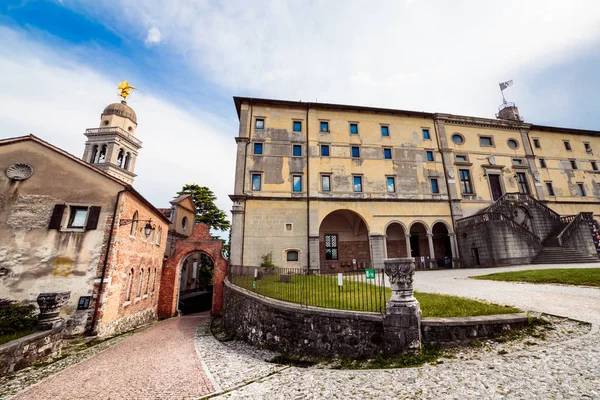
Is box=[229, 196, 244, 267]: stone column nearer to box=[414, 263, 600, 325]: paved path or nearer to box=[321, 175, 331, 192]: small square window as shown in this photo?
box=[321, 175, 331, 192]: small square window

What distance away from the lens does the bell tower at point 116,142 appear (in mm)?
31047

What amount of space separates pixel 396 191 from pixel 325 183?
21.6 ft

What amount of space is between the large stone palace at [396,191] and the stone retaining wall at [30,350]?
11.0 m

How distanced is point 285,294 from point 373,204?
14.7 metres

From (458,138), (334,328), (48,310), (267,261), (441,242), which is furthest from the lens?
(458,138)

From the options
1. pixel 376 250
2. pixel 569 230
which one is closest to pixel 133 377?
pixel 376 250

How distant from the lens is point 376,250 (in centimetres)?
2086

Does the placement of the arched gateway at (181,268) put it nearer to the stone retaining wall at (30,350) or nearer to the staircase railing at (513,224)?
the stone retaining wall at (30,350)

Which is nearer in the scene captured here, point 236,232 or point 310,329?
point 310,329

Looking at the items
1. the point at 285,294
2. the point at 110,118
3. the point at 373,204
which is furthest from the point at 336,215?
the point at 110,118

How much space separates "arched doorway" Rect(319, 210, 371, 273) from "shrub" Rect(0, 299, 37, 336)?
18.1 metres

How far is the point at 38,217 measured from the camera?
11391 millimetres

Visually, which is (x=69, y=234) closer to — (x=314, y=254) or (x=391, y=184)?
(x=314, y=254)

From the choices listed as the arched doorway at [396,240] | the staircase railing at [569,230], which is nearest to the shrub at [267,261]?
the arched doorway at [396,240]
